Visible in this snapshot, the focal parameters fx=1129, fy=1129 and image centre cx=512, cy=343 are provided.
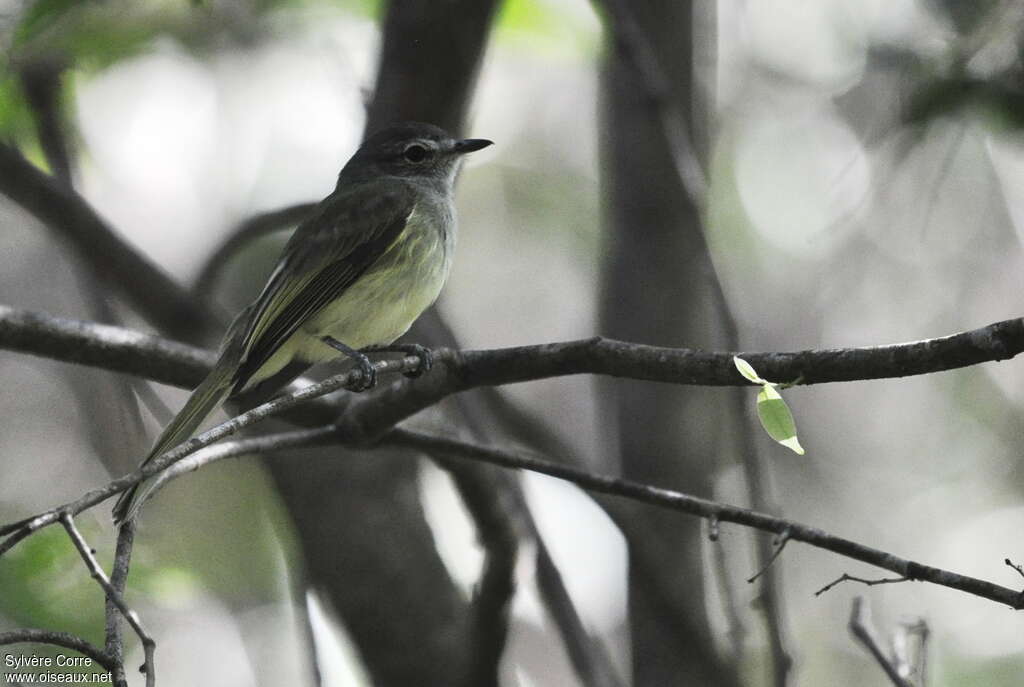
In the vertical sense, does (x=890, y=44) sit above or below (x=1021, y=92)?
above

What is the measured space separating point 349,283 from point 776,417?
2441 mm

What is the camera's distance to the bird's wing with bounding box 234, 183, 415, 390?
14.5 feet

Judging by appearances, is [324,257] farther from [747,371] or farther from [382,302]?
[747,371]

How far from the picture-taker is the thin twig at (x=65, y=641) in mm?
2109

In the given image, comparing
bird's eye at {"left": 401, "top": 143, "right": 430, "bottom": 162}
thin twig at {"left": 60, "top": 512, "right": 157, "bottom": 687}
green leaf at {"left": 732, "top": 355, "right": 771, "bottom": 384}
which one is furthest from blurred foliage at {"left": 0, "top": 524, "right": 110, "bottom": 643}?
green leaf at {"left": 732, "top": 355, "right": 771, "bottom": 384}

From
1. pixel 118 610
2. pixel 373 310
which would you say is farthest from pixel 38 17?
pixel 118 610

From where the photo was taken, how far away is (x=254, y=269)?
24.0 ft

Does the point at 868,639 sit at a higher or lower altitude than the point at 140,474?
lower

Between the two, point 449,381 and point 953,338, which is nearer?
point 953,338

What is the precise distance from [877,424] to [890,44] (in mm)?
6491

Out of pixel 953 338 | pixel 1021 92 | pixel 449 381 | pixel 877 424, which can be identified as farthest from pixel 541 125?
pixel 953 338

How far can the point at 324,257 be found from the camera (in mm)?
4836

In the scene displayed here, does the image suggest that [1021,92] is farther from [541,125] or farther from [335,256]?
[541,125]

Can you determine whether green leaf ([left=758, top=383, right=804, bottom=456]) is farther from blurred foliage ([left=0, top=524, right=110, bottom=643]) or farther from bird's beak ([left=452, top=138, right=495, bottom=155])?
bird's beak ([left=452, top=138, right=495, bottom=155])
